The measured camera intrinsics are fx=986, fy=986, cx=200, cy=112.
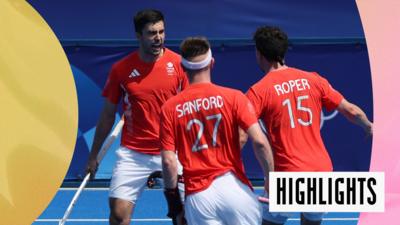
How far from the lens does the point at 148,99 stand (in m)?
9.37

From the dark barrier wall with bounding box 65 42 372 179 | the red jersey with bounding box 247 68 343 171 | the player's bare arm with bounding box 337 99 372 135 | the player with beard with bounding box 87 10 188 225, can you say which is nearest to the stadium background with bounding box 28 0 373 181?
the dark barrier wall with bounding box 65 42 372 179

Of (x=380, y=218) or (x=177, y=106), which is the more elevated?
(x=177, y=106)

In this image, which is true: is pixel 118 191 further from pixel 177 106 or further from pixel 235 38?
pixel 235 38

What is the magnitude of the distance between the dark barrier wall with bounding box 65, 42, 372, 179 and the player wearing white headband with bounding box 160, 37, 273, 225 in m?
7.39

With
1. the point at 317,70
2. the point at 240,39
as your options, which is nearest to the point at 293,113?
the point at 240,39

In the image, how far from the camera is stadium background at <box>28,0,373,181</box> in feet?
49.0

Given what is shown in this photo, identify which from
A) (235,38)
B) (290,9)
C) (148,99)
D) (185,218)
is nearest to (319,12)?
(290,9)

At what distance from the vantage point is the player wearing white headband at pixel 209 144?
24.4ft

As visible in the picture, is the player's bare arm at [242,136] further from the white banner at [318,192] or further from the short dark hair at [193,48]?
the short dark hair at [193,48]

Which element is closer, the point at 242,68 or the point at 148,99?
the point at 148,99

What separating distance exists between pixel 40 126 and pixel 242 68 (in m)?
3.17

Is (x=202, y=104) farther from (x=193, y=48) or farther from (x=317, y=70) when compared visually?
(x=317, y=70)

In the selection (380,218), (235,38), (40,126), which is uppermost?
(235,38)

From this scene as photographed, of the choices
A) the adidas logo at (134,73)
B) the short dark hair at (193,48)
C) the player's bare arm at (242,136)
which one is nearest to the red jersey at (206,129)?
the short dark hair at (193,48)
